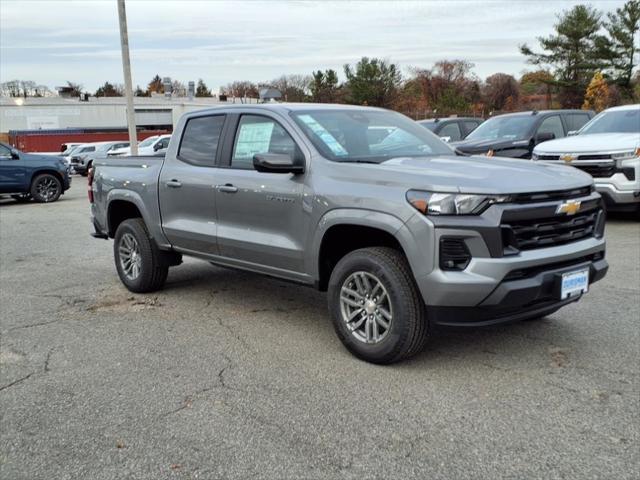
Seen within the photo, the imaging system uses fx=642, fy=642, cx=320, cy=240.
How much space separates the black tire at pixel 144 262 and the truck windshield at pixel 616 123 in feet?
26.8

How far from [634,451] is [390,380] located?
146 centimetres

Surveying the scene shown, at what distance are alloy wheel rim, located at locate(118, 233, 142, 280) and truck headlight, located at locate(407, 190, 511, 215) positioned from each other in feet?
11.6

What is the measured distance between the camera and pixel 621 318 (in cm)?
528

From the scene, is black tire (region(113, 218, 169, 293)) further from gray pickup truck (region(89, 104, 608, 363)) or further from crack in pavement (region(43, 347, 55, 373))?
crack in pavement (region(43, 347, 55, 373))

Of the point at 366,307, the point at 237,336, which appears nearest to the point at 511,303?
the point at 366,307

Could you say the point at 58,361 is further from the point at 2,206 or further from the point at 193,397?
the point at 2,206

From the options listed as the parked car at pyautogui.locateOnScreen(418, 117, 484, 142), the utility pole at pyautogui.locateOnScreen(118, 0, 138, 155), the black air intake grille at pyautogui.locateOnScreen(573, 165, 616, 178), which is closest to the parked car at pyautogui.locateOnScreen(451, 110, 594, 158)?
the black air intake grille at pyautogui.locateOnScreen(573, 165, 616, 178)

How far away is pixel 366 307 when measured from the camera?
4.38 meters

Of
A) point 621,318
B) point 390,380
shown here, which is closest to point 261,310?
point 390,380

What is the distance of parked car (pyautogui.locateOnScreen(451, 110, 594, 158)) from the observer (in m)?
12.3

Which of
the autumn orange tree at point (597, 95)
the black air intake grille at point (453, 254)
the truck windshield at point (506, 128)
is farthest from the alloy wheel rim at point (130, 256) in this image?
the autumn orange tree at point (597, 95)

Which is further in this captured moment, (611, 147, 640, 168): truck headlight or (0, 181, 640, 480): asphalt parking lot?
(611, 147, 640, 168): truck headlight

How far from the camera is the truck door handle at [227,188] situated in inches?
207

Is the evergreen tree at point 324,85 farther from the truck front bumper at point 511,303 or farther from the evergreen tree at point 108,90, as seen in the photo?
the truck front bumper at point 511,303
